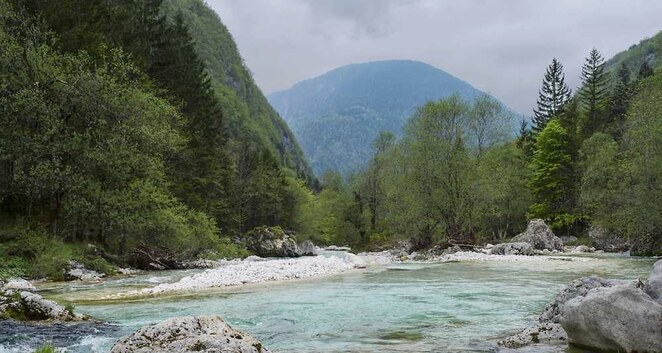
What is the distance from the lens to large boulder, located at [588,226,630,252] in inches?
1815

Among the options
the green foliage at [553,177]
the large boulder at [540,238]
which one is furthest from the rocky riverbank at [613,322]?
the green foliage at [553,177]

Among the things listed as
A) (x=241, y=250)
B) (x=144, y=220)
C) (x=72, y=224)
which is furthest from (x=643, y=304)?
(x=241, y=250)

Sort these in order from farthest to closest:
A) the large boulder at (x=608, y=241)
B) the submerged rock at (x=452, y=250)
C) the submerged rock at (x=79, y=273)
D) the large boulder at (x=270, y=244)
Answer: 1. the large boulder at (x=270, y=244)
2. the large boulder at (x=608, y=241)
3. the submerged rock at (x=452, y=250)
4. the submerged rock at (x=79, y=273)

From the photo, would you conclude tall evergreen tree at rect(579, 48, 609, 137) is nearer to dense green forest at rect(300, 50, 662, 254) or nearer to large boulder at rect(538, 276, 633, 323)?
dense green forest at rect(300, 50, 662, 254)

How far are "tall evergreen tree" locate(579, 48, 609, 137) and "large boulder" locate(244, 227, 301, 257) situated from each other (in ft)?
158

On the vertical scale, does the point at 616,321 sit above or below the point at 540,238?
below

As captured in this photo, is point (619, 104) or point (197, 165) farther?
point (619, 104)

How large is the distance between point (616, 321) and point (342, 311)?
24.3 ft

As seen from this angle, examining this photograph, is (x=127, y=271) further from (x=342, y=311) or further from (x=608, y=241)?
(x=608, y=241)

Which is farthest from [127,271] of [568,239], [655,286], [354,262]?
[568,239]

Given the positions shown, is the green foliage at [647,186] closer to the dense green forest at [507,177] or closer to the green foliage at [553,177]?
the dense green forest at [507,177]

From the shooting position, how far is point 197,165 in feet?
171

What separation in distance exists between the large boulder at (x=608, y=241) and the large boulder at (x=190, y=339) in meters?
46.8

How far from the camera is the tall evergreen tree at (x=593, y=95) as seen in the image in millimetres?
77300
